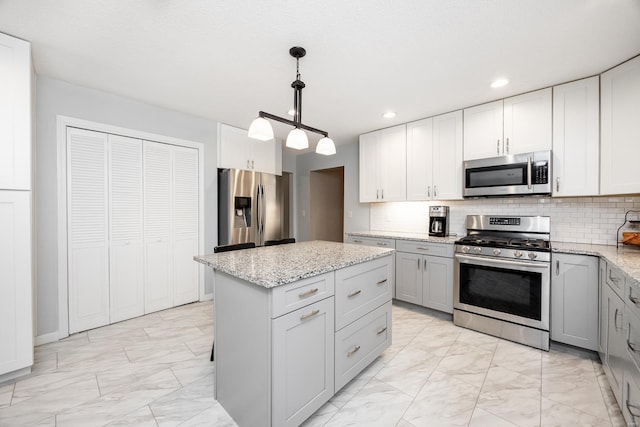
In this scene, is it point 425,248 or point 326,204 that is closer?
point 425,248

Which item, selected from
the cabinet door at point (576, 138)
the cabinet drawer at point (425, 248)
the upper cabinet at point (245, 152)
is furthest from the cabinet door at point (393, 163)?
the upper cabinet at point (245, 152)

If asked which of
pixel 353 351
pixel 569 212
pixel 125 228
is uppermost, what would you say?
pixel 569 212

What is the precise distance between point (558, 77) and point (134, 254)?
4.58 meters

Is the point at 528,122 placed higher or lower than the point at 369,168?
higher

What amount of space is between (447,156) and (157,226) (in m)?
3.57

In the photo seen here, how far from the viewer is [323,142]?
220cm

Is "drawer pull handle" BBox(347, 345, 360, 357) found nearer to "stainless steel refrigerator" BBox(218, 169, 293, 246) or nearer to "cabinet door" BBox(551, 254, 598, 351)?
"cabinet door" BBox(551, 254, 598, 351)

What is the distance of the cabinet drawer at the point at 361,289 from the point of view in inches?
68.9

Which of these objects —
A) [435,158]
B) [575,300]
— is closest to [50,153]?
[435,158]

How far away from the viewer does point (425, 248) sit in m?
3.21

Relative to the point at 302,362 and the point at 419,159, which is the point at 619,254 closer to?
the point at 419,159

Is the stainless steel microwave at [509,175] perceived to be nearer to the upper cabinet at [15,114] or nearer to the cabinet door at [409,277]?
the cabinet door at [409,277]

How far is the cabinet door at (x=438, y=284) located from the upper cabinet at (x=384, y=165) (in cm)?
101

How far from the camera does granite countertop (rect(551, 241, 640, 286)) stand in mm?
1502
